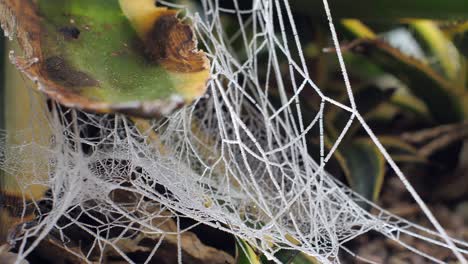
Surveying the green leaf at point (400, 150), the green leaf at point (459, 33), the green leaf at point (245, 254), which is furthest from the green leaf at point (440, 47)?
the green leaf at point (245, 254)

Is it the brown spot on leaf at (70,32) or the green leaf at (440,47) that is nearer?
the brown spot on leaf at (70,32)

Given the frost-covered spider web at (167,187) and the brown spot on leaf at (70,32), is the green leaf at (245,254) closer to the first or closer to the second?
the frost-covered spider web at (167,187)

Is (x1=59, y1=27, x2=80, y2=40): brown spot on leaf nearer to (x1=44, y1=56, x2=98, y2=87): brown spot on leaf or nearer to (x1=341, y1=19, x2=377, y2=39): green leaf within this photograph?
(x1=44, y1=56, x2=98, y2=87): brown spot on leaf

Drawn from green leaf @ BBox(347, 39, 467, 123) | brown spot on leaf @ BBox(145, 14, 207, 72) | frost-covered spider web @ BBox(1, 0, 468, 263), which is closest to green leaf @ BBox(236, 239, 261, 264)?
frost-covered spider web @ BBox(1, 0, 468, 263)

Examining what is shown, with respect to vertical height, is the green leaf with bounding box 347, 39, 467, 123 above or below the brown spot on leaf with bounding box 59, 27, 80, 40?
below

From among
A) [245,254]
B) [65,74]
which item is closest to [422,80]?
[245,254]

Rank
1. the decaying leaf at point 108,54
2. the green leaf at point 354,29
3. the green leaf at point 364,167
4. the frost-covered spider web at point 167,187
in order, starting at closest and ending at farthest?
the decaying leaf at point 108,54 < the frost-covered spider web at point 167,187 < the green leaf at point 364,167 < the green leaf at point 354,29
